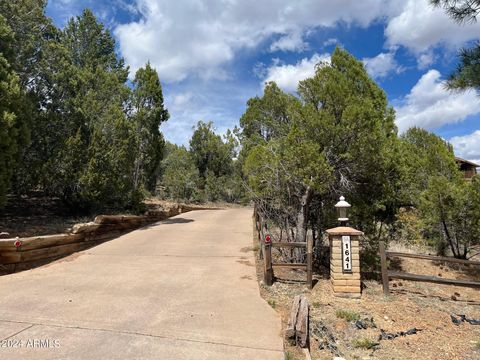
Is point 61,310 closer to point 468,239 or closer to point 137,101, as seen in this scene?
point 468,239

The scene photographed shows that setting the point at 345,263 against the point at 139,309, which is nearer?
the point at 139,309

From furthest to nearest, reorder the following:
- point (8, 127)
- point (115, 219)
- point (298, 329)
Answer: point (115, 219), point (8, 127), point (298, 329)

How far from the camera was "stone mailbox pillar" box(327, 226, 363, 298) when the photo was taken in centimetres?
671

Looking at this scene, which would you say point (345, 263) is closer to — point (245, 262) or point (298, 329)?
point (245, 262)

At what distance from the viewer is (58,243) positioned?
332 inches

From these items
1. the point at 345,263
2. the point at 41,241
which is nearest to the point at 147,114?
the point at 41,241

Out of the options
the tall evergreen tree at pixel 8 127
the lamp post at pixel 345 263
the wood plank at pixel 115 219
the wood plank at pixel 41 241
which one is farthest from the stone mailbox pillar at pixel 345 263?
the tall evergreen tree at pixel 8 127

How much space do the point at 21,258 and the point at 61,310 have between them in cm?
298

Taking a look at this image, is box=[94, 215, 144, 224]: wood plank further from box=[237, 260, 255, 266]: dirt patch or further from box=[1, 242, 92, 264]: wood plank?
box=[237, 260, 255, 266]: dirt patch

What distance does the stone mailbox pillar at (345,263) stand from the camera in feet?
22.0

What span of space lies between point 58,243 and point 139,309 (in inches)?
172

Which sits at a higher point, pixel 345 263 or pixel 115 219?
pixel 115 219

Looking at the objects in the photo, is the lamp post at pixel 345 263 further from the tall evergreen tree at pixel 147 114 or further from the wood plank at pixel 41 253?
the tall evergreen tree at pixel 147 114

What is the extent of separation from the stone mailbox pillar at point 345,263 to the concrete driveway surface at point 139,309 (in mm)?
1666
